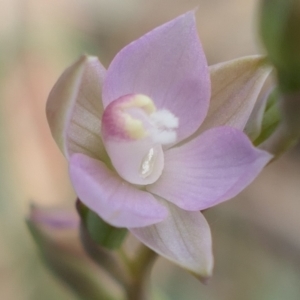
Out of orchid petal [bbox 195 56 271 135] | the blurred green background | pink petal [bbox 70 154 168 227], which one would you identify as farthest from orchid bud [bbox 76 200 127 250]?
the blurred green background

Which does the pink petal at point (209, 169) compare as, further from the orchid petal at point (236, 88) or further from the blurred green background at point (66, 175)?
the blurred green background at point (66, 175)

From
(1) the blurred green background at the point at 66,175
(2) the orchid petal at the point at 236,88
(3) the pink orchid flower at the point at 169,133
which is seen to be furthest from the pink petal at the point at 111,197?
(1) the blurred green background at the point at 66,175

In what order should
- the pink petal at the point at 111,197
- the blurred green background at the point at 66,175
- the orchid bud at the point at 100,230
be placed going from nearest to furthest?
1. the pink petal at the point at 111,197
2. the orchid bud at the point at 100,230
3. the blurred green background at the point at 66,175

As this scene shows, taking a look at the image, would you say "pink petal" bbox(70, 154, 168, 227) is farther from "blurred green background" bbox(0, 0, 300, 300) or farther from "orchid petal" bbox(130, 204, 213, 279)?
"blurred green background" bbox(0, 0, 300, 300)

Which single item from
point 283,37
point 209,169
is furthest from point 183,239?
point 283,37

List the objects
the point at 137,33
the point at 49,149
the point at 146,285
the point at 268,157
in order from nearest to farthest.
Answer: the point at 268,157
the point at 146,285
the point at 49,149
the point at 137,33

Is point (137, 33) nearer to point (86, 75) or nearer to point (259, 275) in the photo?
point (259, 275)

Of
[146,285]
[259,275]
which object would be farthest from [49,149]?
[146,285]
